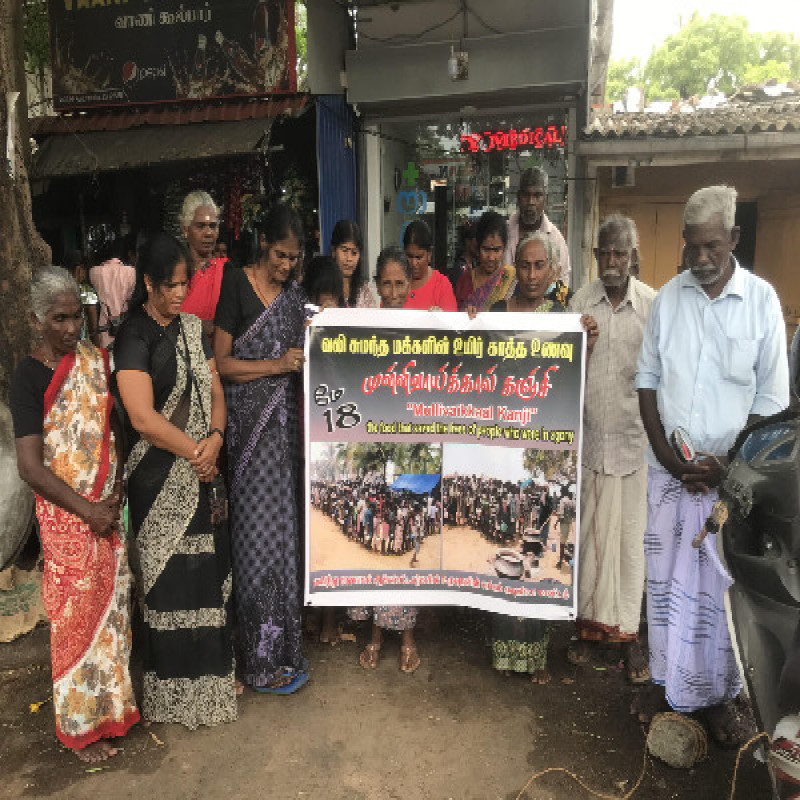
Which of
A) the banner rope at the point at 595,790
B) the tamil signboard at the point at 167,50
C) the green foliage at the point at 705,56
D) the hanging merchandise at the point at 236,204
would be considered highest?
the green foliage at the point at 705,56

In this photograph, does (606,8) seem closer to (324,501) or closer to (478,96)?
(478,96)

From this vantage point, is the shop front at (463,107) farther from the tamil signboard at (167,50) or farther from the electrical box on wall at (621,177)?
the tamil signboard at (167,50)

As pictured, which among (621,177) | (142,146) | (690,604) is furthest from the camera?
(621,177)

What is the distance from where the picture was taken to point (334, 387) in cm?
321

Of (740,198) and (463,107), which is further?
(740,198)

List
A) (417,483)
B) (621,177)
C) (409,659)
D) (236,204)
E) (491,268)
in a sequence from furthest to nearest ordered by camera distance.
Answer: (621,177) < (236,204) < (491,268) < (409,659) < (417,483)

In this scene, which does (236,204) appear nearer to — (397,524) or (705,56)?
(397,524)

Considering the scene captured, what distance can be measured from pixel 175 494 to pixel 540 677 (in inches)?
73.0

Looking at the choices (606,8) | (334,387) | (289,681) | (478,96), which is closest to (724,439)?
(334,387)

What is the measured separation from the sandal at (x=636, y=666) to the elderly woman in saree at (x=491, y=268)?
1.98m

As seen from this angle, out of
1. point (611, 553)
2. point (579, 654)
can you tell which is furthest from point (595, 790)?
point (611, 553)

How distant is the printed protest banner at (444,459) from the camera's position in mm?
3119

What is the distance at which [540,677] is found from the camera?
3.39 meters

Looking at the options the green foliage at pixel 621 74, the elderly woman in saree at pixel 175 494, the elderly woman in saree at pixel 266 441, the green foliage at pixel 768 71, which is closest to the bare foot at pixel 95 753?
the elderly woman in saree at pixel 175 494
